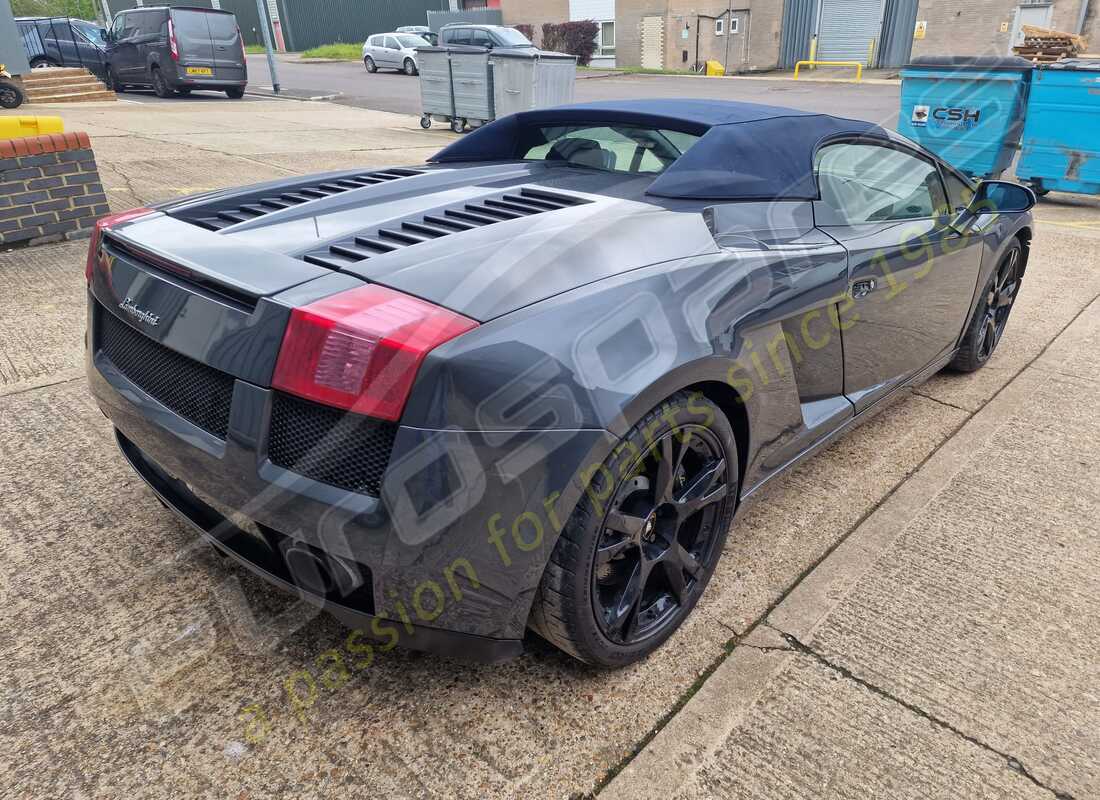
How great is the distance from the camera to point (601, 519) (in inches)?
69.7

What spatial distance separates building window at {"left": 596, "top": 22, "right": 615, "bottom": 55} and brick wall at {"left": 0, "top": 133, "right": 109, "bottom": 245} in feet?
111

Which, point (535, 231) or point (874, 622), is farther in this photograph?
point (874, 622)

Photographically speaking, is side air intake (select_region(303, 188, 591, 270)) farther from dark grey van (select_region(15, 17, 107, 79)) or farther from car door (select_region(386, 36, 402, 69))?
car door (select_region(386, 36, 402, 69))

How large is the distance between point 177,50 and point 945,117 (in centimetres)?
1563

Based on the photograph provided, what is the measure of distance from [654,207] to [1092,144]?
26.5ft

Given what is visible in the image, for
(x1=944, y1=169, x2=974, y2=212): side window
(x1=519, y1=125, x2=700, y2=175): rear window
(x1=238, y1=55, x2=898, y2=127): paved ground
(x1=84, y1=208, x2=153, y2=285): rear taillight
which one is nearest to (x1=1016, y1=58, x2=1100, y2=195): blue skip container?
(x1=944, y1=169, x2=974, y2=212): side window

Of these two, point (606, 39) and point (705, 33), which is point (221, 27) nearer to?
point (705, 33)

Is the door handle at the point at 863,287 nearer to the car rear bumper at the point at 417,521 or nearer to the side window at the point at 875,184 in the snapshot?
the side window at the point at 875,184

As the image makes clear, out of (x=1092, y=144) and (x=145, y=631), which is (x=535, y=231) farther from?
(x=1092, y=144)

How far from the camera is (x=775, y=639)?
2203 millimetres

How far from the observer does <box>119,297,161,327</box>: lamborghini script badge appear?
6.28ft

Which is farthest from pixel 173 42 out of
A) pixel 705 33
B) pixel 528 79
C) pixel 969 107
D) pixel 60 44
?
pixel 705 33

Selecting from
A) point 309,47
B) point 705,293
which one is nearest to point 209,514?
point 705,293

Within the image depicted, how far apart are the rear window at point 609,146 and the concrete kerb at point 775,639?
4.77 ft
